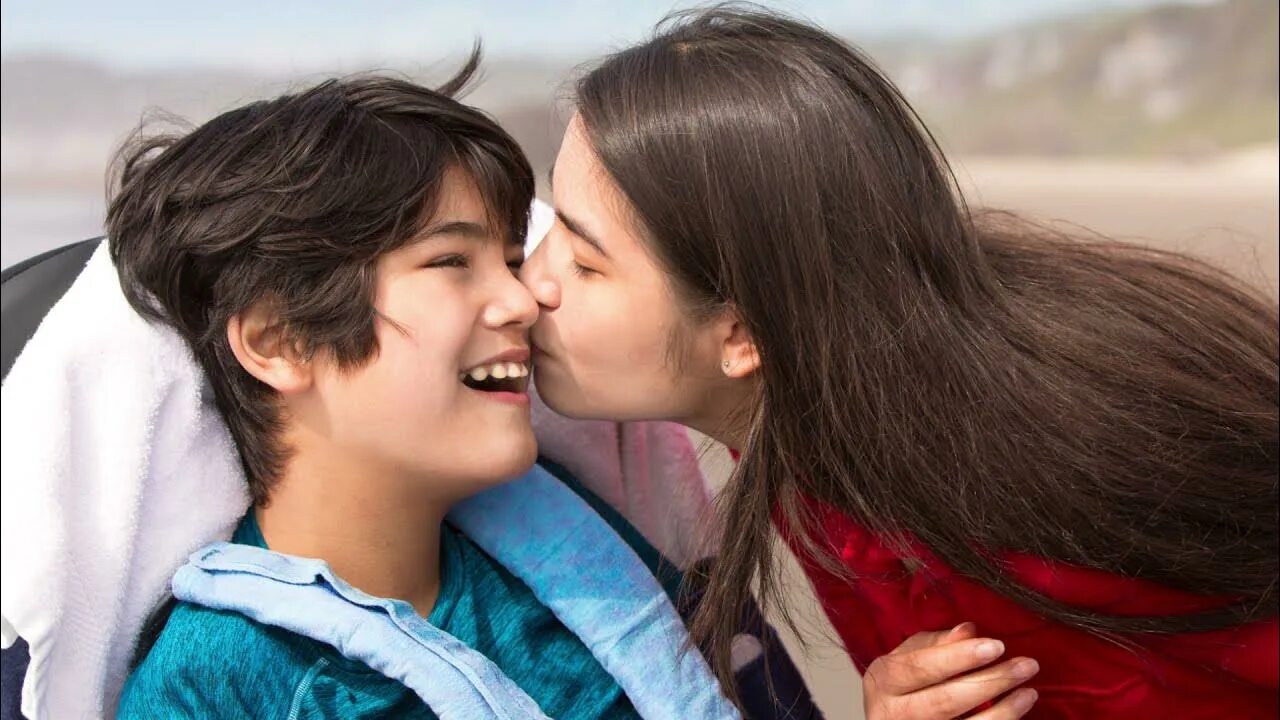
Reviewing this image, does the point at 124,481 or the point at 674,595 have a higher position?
the point at 124,481

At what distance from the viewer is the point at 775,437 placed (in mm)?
1225

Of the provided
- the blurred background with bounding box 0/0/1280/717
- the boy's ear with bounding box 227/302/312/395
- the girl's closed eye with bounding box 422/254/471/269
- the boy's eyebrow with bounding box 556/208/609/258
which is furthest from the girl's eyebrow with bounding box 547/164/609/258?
the blurred background with bounding box 0/0/1280/717

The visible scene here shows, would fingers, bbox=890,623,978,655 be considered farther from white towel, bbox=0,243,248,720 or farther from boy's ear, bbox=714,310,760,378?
white towel, bbox=0,243,248,720

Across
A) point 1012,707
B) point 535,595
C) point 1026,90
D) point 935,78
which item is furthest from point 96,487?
point 1026,90

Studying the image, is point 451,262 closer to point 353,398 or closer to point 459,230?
point 459,230

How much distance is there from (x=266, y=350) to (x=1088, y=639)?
2.72 feet

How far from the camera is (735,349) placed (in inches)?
49.6

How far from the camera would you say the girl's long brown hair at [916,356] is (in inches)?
45.3

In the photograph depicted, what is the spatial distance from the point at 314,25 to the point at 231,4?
0.31 metres

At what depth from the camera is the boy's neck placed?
4.03 ft

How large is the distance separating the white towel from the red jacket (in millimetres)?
606

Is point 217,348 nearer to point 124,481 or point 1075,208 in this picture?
point 124,481

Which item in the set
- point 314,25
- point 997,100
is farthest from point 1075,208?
point 314,25

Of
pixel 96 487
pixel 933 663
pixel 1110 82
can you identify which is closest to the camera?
pixel 96 487
